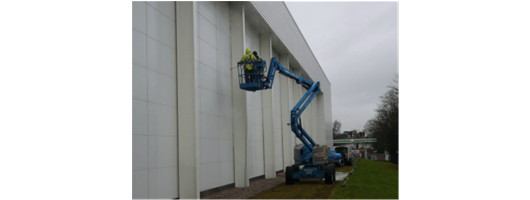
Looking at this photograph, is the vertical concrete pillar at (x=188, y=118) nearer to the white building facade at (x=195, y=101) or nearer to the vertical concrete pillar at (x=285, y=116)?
the white building facade at (x=195, y=101)

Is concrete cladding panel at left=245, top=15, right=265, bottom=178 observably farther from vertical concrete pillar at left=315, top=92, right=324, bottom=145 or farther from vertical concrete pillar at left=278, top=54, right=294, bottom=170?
vertical concrete pillar at left=315, top=92, right=324, bottom=145

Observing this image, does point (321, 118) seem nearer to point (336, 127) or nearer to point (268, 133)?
point (268, 133)

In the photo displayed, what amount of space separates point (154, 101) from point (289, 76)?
1058cm

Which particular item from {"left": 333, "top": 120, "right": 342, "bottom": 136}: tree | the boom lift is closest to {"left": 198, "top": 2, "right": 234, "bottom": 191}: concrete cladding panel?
the boom lift

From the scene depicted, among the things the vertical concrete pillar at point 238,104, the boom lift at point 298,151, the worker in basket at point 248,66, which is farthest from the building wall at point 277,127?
the worker in basket at point 248,66

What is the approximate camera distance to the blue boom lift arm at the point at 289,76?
52.9ft

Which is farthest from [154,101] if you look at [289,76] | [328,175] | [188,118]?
[289,76]

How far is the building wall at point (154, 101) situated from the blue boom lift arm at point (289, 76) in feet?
13.8

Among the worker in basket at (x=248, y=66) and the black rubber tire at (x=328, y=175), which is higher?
the worker in basket at (x=248, y=66)

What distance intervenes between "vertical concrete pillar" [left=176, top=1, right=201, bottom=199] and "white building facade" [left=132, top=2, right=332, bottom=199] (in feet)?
0.11

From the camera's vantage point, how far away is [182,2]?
1334 centimetres

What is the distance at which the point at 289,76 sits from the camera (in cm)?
2067
